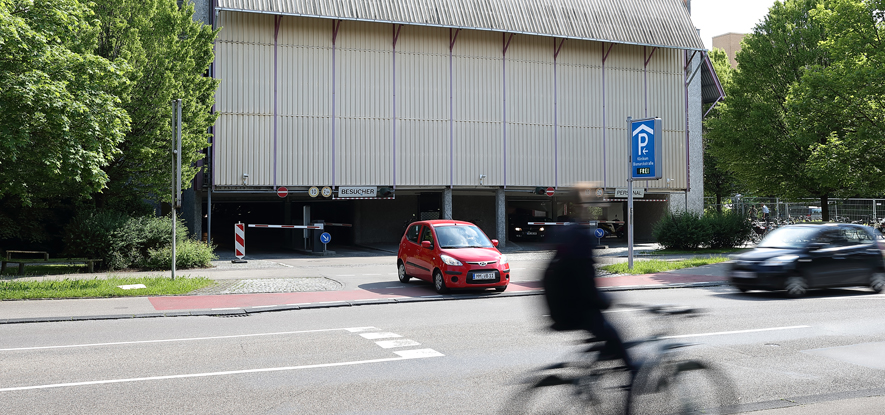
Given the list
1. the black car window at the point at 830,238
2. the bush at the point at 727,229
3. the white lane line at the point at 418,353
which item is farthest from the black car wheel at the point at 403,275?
the bush at the point at 727,229

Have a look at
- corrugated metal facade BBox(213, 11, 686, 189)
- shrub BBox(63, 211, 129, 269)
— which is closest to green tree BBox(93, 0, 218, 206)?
shrub BBox(63, 211, 129, 269)

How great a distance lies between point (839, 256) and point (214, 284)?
43.9 feet

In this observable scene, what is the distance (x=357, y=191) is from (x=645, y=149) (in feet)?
45.6

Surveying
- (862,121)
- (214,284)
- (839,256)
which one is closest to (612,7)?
(862,121)

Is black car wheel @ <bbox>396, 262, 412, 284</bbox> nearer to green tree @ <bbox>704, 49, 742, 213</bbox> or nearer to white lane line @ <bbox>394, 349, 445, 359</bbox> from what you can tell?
white lane line @ <bbox>394, 349, 445, 359</bbox>

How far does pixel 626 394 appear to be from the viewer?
534cm

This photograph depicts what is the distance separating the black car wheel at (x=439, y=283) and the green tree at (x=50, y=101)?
7.73 meters

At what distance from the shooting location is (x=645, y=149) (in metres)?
18.7

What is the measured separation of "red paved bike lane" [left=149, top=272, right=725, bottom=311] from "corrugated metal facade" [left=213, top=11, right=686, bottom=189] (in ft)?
47.2

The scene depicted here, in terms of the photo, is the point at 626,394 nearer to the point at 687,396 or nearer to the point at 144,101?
the point at 687,396

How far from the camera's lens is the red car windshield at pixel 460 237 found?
15055 mm

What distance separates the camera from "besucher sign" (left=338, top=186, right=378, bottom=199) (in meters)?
29.0

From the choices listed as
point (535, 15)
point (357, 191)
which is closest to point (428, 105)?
point (357, 191)

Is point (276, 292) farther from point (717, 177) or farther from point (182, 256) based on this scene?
point (717, 177)
